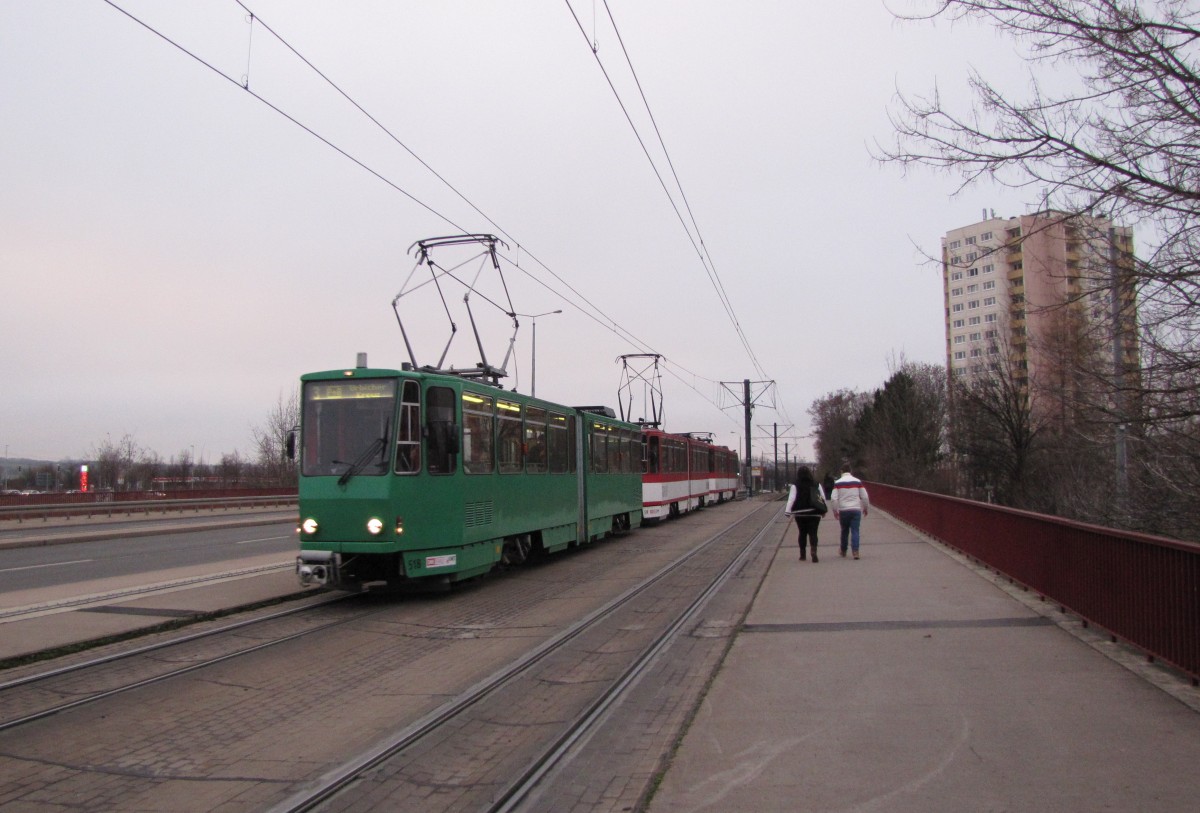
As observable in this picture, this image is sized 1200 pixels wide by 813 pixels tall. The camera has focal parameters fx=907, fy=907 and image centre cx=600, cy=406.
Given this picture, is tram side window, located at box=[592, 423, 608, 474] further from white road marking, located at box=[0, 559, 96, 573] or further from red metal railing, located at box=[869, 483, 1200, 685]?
white road marking, located at box=[0, 559, 96, 573]

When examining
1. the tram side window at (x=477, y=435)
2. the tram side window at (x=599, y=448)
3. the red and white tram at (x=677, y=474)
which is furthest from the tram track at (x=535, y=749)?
the red and white tram at (x=677, y=474)

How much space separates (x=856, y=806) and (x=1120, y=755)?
1.64 metres

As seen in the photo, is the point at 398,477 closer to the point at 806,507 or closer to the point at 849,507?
the point at 806,507

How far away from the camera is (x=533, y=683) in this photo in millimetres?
7406

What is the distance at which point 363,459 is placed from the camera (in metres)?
11.5

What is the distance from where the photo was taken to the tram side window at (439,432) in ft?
38.5

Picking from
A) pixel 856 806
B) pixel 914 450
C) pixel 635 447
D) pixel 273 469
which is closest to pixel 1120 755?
pixel 856 806

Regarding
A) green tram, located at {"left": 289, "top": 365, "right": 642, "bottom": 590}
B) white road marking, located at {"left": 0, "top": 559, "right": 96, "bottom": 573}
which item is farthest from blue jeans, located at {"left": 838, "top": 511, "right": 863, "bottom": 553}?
white road marking, located at {"left": 0, "top": 559, "right": 96, "bottom": 573}

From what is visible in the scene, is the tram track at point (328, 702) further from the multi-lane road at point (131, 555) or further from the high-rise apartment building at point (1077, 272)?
the multi-lane road at point (131, 555)

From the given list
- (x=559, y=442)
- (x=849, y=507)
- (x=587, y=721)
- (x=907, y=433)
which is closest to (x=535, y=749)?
(x=587, y=721)

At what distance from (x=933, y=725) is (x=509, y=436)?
32.1ft

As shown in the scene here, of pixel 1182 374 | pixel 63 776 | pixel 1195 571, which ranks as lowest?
pixel 63 776

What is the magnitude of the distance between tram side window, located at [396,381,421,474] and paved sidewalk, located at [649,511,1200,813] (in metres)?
4.77

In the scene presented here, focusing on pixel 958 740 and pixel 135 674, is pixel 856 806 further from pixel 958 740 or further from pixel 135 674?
pixel 135 674
